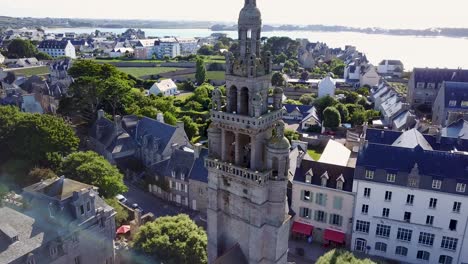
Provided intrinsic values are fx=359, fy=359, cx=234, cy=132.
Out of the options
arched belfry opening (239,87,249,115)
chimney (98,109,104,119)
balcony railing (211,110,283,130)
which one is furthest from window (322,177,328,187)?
chimney (98,109,104,119)

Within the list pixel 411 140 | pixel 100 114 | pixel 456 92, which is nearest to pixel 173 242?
pixel 411 140

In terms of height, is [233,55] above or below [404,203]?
above

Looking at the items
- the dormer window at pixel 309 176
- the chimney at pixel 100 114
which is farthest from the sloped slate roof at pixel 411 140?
the chimney at pixel 100 114

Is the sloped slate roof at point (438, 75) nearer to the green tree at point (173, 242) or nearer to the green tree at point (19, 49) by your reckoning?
the green tree at point (173, 242)

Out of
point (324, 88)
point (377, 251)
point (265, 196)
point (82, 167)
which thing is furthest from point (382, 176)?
point (324, 88)

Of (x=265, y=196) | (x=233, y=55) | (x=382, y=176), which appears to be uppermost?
(x=233, y=55)

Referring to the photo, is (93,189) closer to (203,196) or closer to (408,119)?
(203,196)

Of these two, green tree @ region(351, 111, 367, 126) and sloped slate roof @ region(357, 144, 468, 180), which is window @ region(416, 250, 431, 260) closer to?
sloped slate roof @ region(357, 144, 468, 180)

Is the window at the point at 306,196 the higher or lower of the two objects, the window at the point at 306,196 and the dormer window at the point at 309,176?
the lower
